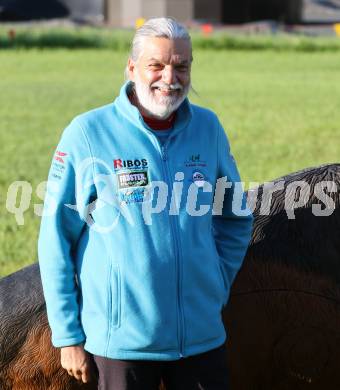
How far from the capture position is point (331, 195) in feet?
12.4

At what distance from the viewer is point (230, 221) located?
3178 millimetres

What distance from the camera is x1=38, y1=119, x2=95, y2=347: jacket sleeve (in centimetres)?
290

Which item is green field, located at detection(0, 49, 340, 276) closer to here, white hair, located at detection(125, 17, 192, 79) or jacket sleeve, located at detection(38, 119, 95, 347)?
white hair, located at detection(125, 17, 192, 79)

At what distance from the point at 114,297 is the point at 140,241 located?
0.59 ft

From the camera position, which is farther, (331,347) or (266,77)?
(266,77)

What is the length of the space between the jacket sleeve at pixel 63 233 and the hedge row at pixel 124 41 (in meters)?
26.1

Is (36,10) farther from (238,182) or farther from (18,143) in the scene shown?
(238,182)

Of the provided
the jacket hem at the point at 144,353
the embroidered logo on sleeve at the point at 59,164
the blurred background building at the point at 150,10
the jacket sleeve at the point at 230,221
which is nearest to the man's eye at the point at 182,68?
the jacket sleeve at the point at 230,221

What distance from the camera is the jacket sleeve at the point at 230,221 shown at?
3.11 metres

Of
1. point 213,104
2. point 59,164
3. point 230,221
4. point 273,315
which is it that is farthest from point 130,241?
point 213,104

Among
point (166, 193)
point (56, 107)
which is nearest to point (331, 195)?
point (166, 193)

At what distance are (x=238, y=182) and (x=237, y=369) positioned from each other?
0.74 m

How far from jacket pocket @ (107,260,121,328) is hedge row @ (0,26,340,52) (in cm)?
2625

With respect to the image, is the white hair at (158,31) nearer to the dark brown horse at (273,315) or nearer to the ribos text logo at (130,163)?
the ribos text logo at (130,163)
